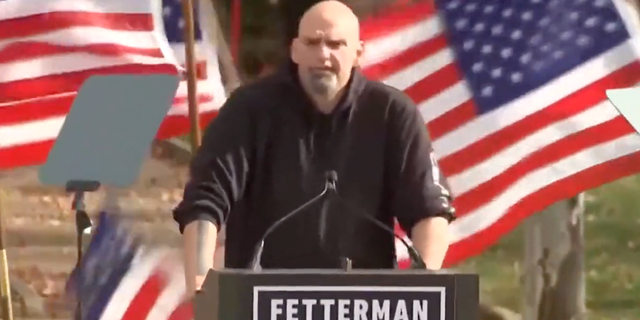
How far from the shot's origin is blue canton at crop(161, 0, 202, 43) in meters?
2.22

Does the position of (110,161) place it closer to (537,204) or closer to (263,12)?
(263,12)

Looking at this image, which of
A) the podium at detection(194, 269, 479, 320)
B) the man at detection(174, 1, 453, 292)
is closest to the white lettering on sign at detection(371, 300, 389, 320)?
the podium at detection(194, 269, 479, 320)

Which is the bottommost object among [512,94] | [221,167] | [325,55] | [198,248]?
[198,248]

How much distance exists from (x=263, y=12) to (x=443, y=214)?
103 cm

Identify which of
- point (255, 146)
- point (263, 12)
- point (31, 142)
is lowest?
point (255, 146)

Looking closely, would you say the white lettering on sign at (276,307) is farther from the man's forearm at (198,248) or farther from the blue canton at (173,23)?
the blue canton at (173,23)

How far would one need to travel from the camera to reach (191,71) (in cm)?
215

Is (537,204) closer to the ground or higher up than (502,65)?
closer to the ground

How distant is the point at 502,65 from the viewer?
2221 mm

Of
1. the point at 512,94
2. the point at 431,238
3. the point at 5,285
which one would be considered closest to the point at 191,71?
the point at 5,285

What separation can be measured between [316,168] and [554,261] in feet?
3.62

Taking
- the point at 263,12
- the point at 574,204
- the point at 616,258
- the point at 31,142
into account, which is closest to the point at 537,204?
the point at 574,204

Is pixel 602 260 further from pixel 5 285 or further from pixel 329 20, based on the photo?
Answer: pixel 5 285

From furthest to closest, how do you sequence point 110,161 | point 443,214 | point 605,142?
point 605,142, point 110,161, point 443,214
